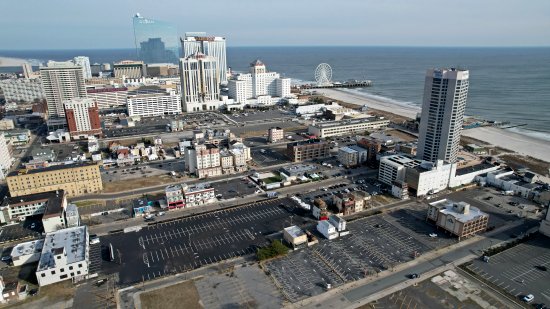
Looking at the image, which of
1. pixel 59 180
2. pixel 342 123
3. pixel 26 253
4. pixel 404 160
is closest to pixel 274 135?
pixel 342 123

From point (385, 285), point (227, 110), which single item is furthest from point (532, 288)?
point (227, 110)

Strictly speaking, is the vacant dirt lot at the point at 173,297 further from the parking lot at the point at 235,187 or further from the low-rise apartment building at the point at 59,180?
the low-rise apartment building at the point at 59,180

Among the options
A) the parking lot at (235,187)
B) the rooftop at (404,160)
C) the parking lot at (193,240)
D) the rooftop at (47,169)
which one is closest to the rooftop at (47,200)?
the rooftop at (47,169)

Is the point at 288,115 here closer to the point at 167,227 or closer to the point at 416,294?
the point at 167,227

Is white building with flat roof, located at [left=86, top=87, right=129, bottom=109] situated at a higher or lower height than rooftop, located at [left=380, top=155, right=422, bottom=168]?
higher

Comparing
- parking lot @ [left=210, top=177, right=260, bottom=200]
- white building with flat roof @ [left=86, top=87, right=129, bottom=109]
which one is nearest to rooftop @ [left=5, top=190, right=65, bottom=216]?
parking lot @ [left=210, top=177, right=260, bottom=200]

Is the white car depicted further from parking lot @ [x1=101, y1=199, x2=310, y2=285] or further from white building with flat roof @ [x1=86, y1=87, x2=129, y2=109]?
white building with flat roof @ [x1=86, y1=87, x2=129, y2=109]

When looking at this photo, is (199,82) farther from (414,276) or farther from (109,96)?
(414,276)

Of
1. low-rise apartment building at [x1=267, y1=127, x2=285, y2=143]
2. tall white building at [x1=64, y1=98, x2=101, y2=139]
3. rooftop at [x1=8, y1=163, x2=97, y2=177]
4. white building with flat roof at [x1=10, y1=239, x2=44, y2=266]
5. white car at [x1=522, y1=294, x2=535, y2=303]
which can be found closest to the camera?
white car at [x1=522, y1=294, x2=535, y2=303]

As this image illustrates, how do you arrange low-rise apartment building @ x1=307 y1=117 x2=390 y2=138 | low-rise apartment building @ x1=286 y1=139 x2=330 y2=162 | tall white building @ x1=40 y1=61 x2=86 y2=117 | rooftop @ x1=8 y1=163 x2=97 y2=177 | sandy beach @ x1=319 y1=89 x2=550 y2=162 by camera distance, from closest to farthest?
rooftop @ x1=8 y1=163 x2=97 y2=177 → low-rise apartment building @ x1=286 y1=139 x2=330 y2=162 → sandy beach @ x1=319 y1=89 x2=550 y2=162 → low-rise apartment building @ x1=307 y1=117 x2=390 y2=138 → tall white building @ x1=40 y1=61 x2=86 y2=117
